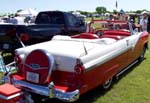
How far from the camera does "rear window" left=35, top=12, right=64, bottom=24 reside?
1016 cm

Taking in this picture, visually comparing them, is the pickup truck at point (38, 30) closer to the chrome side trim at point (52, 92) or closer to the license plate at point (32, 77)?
the license plate at point (32, 77)

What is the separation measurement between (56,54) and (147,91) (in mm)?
2322

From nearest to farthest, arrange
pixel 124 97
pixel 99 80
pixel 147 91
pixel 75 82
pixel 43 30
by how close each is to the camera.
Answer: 1. pixel 75 82
2. pixel 99 80
3. pixel 124 97
4. pixel 147 91
5. pixel 43 30

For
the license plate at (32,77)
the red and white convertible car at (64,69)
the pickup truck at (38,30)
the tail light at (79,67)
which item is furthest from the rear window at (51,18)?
the tail light at (79,67)

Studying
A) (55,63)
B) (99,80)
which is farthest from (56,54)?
(99,80)

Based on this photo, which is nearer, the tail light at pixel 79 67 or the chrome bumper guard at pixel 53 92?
the chrome bumper guard at pixel 53 92

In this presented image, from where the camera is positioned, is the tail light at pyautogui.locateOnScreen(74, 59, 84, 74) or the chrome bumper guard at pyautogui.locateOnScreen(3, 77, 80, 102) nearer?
the chrome bumper guard at pyautogui.locateOnScreen(3, 77, 80, 102)

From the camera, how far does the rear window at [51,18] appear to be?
33.3ft

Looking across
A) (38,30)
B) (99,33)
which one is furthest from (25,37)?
(99,33)

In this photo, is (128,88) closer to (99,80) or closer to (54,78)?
(99,80)

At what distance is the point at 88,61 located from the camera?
4.79 meters

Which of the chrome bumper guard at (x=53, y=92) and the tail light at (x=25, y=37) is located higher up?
the tail light at (x=25, y=37)

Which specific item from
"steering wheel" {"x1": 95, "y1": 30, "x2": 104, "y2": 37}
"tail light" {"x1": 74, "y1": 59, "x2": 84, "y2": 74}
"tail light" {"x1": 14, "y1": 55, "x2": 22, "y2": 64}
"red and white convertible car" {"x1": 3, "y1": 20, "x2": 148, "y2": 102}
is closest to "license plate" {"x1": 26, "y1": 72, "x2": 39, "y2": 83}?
"red and white convertible car" {"x1": 3, "y1": 20, "x2": 148, "y2": 102}

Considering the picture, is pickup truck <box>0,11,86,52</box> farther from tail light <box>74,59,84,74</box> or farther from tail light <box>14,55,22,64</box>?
tail light <box>74,59,84,74</box>
